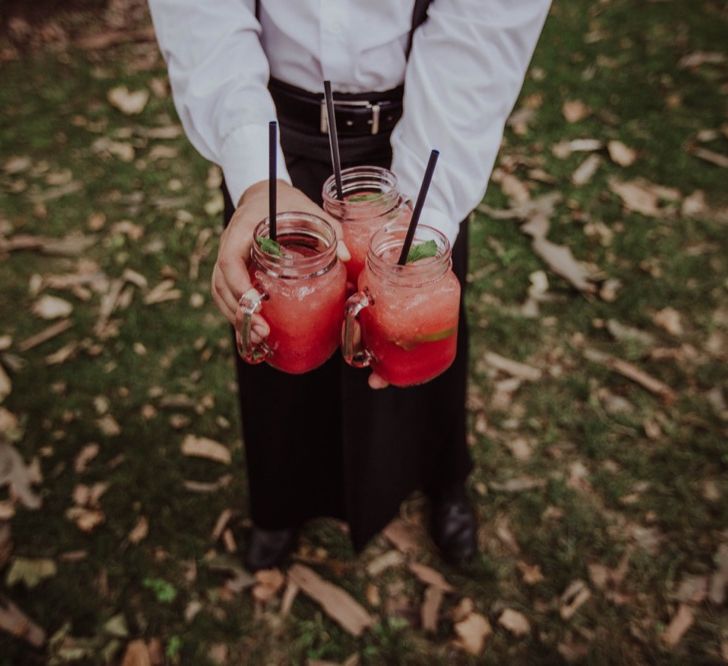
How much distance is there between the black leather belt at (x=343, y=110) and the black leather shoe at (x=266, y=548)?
1.69m

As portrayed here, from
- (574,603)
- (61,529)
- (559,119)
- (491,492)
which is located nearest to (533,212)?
(559,119)

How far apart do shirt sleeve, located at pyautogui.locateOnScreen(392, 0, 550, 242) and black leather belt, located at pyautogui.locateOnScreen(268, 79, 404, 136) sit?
0.22ft

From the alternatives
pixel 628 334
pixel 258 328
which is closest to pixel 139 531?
pixel 258 328

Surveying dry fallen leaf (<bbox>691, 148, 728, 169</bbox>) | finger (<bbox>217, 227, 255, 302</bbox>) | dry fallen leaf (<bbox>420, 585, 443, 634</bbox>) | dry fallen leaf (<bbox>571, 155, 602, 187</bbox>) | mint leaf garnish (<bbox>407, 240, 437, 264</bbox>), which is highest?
mint leaf garnish (<bbox>407, 240, 437, 264</bbox>)

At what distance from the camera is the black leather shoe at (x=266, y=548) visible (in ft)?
9.12

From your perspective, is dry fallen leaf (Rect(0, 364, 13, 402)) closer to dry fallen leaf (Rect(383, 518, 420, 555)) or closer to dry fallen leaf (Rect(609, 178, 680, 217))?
dry fallen leaf (Rect(383, 518, 420, 555))

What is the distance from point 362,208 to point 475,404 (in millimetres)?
1923

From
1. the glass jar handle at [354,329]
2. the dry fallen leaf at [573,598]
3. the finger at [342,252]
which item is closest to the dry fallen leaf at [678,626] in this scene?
the dry fallen leaf at [573,598]

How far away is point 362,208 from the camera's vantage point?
64.5 inches

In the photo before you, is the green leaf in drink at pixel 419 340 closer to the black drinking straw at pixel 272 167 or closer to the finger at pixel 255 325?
the finger at pixel 255 325

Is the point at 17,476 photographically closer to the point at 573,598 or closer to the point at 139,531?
the point at 139,531

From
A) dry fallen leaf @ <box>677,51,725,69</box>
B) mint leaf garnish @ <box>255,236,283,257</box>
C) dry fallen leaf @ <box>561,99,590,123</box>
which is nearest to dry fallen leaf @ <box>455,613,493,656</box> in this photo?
mint leaf garnish @ <box>255,236,283,257</box>

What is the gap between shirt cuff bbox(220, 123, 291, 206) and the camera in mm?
1747

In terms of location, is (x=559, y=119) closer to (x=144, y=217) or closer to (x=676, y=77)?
Result: (x=676, y=77)
